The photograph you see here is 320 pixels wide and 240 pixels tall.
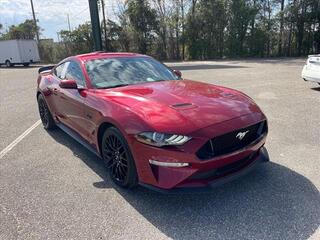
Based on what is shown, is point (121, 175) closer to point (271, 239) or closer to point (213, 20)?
point (271, 239)

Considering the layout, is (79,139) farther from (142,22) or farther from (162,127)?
(142,22)

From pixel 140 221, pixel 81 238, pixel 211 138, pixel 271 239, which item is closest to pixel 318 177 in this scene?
pixel 271 239

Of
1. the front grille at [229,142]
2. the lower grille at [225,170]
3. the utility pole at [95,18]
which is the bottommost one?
the lower grille at [225,170]

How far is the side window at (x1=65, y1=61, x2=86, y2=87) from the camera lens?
4.23 m

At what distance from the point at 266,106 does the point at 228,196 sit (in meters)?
4.56

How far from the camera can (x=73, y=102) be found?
432 cm

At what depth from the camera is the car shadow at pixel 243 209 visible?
271 centimetres

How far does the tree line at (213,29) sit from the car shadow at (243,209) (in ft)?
98.6

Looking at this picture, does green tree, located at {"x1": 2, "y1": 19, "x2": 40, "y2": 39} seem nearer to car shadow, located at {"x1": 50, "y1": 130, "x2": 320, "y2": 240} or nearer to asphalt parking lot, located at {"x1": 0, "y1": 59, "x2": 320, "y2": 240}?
asphalt parking lot, located at {"x1": 0, "y1": 59, "x2": 320, "y2": 240}

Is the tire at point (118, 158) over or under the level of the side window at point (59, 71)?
under

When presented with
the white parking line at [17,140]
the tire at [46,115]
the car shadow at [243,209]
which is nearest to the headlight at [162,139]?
the car shadow at [243,209]

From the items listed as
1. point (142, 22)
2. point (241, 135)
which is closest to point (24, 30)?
Result: point (142, 22)

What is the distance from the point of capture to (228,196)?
10.8 ft

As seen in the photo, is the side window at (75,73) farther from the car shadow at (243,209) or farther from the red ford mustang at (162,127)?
the car shadow at (243,209)
